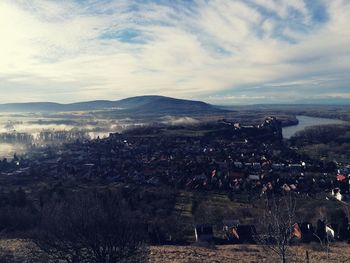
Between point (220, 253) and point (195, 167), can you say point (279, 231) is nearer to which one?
point (220, 253)

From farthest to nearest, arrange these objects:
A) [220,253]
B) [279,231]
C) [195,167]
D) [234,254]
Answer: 1. [195,167]
2. [220,253]
3. [234,254]
4. [279,231]

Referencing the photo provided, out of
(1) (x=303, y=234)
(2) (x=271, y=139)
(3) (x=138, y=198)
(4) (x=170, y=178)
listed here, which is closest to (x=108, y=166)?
(4) (x=170, y=178)

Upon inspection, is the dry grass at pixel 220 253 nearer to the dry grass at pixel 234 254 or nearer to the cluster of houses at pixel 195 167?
the dry grass at pixel 234 254

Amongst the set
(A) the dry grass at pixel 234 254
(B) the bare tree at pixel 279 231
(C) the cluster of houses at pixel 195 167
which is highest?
(B) the bare tree at pixel 279 231

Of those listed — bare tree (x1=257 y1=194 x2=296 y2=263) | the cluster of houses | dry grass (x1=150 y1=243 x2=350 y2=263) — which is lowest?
Answer: the cluster of houses

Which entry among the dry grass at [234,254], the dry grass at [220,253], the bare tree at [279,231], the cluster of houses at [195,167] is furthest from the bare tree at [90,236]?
the cluster of houses at [195,167]

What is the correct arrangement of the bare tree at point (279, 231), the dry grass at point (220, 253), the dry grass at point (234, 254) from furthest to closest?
the dry grass at point (234, 254) → the dry grass at point (220, 253) → the bare tree at point (279, 231)

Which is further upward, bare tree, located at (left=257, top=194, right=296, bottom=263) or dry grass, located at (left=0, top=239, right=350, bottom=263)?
bare tree, located at (left=257, top=194, right=296, bottom=263)

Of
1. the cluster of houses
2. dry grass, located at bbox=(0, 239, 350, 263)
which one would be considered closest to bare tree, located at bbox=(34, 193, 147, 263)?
dry grass, located at bbox=(0, 239, 350, 263)

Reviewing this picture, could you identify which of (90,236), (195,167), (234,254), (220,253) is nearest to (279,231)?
(90,236)

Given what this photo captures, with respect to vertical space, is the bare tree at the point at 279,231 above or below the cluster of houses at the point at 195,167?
above

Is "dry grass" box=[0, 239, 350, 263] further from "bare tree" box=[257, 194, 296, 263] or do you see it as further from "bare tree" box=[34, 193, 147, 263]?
"bare tree" box=[34, 193, 147, 263]

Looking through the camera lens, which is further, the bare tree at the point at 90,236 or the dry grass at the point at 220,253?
the dry grass at the point at 220,253
